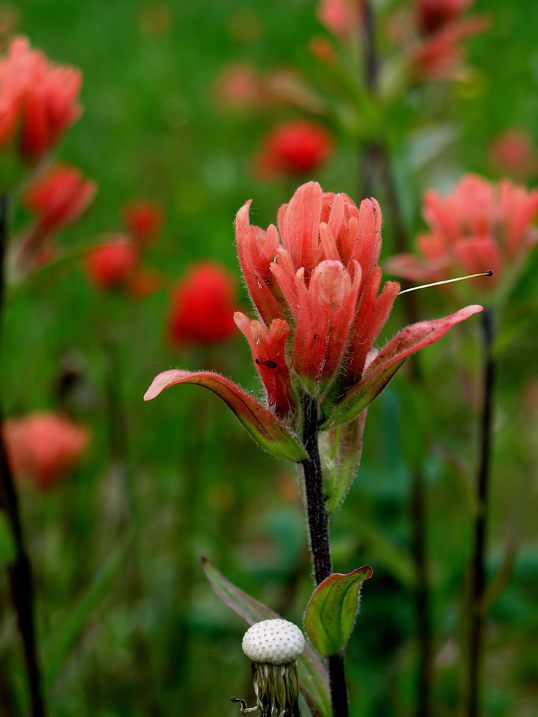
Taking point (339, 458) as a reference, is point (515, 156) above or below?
above

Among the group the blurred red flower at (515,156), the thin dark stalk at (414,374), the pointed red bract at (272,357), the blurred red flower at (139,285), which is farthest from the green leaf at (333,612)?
the blurred red flower at (515,156)

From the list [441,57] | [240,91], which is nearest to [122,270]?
[441,57]

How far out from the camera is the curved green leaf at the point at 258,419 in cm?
50

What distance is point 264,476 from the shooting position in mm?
1958

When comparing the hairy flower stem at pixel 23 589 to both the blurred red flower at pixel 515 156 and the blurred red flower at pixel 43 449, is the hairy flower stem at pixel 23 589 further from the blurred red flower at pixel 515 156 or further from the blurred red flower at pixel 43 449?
the blurred red flower at pixel 515 156

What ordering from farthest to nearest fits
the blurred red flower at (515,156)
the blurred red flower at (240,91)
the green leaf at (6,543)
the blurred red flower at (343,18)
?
the blurred red flower at (240,91), the blurred red flower at (515,156), the blurred red flower at (343,18), the green leaf at (6,543)

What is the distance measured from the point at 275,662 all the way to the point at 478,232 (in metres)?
0.62

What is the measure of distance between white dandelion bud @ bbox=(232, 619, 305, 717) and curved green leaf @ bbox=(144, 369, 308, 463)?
0.11m

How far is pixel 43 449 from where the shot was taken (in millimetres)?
1318

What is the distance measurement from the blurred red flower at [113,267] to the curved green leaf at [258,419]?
4.40 feet

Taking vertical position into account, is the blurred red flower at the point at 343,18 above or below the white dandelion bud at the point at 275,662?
above

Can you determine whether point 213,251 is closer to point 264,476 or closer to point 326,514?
point 264,476

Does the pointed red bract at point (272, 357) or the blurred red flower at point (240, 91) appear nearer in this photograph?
the pointed red bract at point (272, 357)

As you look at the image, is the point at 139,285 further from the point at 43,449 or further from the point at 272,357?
the point at 272,357
